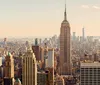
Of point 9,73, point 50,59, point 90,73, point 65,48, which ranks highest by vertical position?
point 65,48

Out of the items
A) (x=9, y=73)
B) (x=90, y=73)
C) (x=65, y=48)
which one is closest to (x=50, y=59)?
(x=65, y=48)

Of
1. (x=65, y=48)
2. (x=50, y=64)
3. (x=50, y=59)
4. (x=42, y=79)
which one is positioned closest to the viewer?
(x=42, y=79)

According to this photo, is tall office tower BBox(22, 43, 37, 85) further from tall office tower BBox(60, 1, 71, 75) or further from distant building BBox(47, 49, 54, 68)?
tall office tower BBox(60, 1, 71, 75)

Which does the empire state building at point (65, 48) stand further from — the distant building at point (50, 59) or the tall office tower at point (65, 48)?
the distant building at point (50, 59)

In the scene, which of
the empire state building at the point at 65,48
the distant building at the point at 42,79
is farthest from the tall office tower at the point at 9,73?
the empire state building at the point at 65,48

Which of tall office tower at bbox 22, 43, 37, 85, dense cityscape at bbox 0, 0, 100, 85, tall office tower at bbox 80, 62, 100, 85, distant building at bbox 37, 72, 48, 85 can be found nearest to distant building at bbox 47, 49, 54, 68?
dense cityscape at bbox 0, 0, 100, 85

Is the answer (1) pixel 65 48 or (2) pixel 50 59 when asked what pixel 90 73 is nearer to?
(2) pixel 50 59

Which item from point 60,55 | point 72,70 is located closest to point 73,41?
point 60,55
